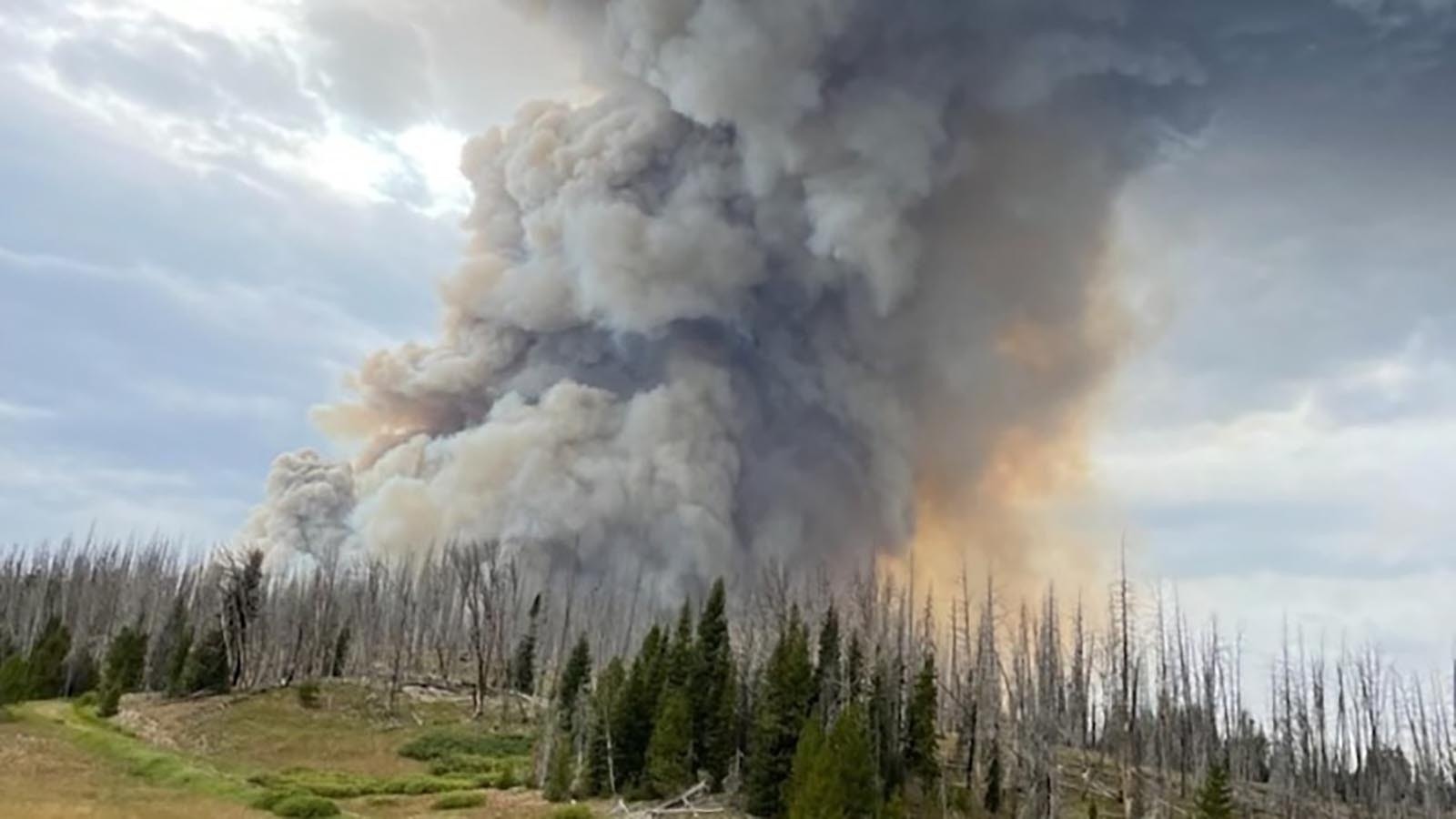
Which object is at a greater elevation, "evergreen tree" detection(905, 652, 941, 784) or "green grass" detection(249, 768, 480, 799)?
"evergreen tree" detection(905, 652, 941, 784)

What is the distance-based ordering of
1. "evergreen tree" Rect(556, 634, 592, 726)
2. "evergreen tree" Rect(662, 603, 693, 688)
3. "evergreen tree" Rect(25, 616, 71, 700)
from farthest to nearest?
1. "evergreen tree" Rect(25, 616, 71, 700)
2. "evergreen tree" Rect(556, 634, 592, 726)
3. "evergreen tree" Rect(662, 603, 693, 688)

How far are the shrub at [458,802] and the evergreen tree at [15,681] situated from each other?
33.0m

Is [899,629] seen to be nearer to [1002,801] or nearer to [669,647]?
[1002,801]

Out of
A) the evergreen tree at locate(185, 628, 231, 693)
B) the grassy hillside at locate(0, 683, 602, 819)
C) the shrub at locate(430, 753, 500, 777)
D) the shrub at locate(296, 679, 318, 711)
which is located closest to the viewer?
the grassy hillside at locate(0, 683, 602, 819)

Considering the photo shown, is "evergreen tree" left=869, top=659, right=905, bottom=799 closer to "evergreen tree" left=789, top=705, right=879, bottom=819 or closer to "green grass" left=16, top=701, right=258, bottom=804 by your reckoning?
"evergreen tree" left=789, top=705, right=879, bottom=819

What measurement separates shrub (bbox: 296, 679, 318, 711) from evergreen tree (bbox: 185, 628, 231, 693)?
169 inches

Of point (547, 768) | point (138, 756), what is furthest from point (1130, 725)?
point (138, 756)

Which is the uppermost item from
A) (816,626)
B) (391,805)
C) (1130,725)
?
(816,626)

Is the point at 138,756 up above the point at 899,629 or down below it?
below

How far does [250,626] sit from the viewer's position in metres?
68.4

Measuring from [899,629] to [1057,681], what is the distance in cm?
1923

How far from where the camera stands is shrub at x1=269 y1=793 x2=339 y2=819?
33156 mm

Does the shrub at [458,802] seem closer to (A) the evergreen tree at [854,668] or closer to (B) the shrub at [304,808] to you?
(B) the shrub at [304,808]

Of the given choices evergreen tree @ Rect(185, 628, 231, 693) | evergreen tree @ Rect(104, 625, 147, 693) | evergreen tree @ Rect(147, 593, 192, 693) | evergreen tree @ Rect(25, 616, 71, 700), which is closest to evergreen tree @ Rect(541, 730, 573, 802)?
evergreen tree @ Rect(185, 628, 231, 693)
